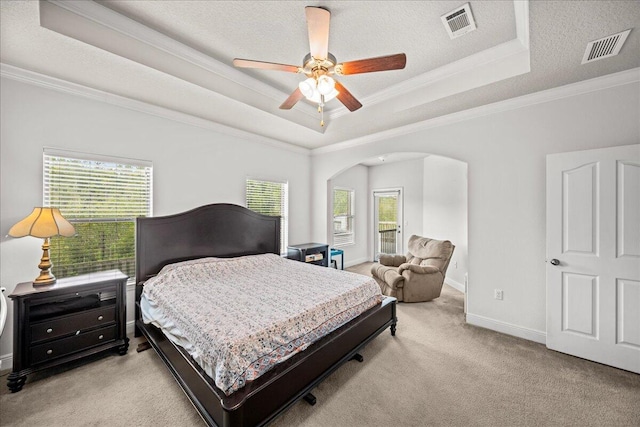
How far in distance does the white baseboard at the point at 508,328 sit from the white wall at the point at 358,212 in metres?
3.38

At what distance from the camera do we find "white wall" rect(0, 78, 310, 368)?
2385 mm

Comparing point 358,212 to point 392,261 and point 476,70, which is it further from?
point 476,70

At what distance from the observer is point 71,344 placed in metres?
2.32

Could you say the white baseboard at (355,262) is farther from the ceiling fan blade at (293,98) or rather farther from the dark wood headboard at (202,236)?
the ceiling fan blade at (293,98)

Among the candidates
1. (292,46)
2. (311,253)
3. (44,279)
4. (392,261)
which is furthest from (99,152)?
(392,261)

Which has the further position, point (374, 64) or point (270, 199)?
point (270, 199)

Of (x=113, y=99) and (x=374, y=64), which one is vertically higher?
(x=113, y=99)

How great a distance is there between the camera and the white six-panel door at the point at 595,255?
231 centimetres

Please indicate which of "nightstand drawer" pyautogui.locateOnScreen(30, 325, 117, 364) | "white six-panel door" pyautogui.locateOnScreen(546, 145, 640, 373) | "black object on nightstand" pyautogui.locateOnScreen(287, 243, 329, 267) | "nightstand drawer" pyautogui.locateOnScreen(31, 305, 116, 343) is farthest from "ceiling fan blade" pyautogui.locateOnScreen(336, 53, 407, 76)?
"nightstand drawer" pyautogui.locateOnScreen(30, 325, 117, 364)

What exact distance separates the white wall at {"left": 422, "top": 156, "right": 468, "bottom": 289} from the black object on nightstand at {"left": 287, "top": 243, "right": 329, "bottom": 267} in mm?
2550

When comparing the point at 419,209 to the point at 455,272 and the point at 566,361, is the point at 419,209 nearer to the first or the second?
the point at 455,272

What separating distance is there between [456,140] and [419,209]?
302cm

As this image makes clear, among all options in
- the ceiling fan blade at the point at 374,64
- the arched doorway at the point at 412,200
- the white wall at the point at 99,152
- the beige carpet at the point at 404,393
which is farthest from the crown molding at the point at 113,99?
the beige carpet at the point at 404,393

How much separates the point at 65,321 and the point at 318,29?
3218 mm
